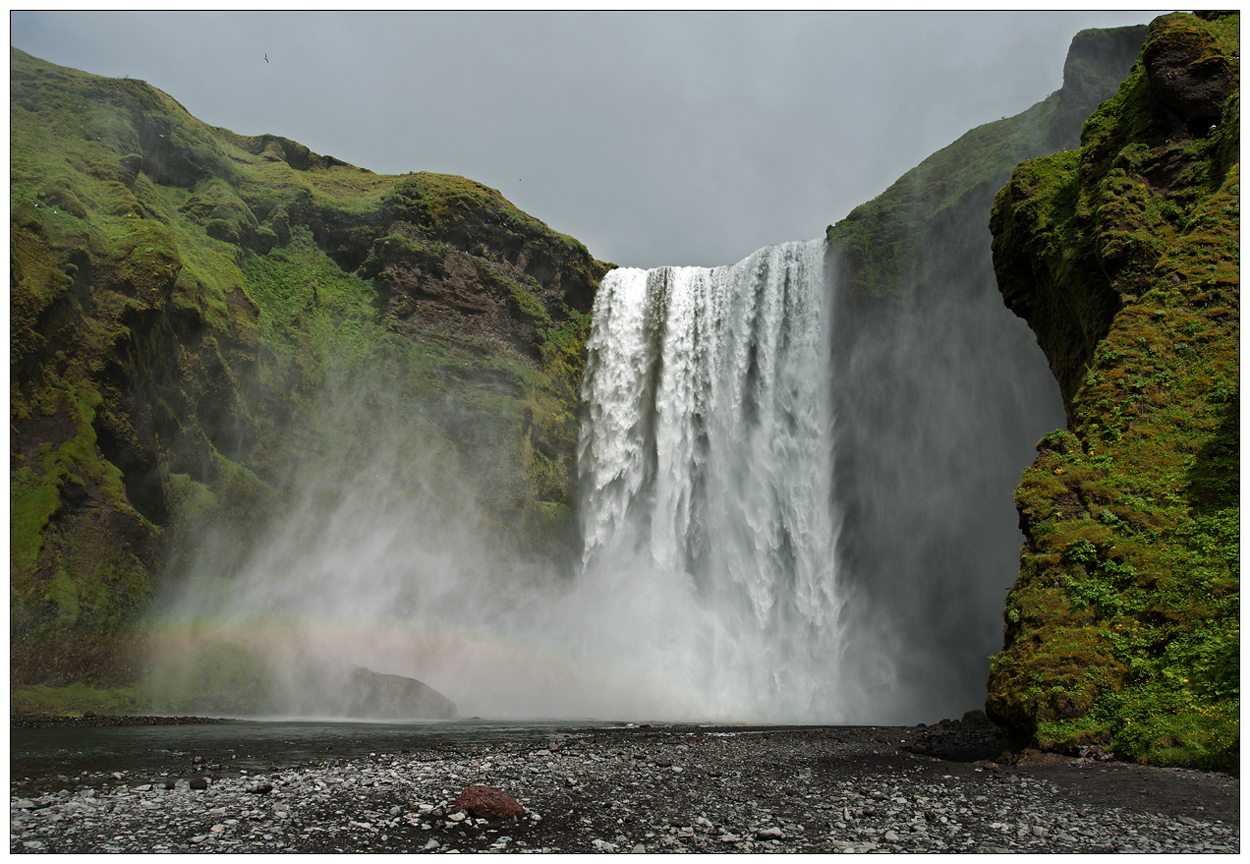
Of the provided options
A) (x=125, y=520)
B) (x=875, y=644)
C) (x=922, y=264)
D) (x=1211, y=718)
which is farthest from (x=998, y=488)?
(x=125, y=520)

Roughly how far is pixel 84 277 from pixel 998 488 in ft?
124

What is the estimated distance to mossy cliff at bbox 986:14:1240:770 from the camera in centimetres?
985

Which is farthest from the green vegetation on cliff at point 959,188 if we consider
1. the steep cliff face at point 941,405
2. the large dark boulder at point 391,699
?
the large dark boulder at point 391,699

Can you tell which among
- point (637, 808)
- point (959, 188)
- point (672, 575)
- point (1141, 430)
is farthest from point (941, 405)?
point (637, 808)

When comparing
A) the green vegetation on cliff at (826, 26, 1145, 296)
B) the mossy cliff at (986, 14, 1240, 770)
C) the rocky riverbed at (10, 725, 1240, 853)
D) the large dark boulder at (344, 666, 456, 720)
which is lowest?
the large dark boulder at (344, 666, 456, 720)

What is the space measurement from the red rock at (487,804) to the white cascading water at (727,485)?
22848mm

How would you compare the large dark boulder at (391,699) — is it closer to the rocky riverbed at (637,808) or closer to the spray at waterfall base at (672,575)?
the spray at waterfall base at (672,575)

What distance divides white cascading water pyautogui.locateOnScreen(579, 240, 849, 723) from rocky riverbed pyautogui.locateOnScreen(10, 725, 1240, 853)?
20.0 metres

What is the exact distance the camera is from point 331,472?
33312mm

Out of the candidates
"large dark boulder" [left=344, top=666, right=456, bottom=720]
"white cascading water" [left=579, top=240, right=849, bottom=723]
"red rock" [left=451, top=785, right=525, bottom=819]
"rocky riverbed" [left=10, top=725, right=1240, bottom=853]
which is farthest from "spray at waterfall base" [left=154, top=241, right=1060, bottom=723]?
"red rock" [left=451, top=785, right=525, bottom=819]

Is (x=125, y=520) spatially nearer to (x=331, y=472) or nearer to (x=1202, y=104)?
(x=331, y=472)

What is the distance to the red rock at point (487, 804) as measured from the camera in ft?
24.9

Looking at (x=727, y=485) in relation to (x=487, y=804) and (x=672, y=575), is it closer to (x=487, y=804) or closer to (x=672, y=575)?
(x=672, y=575)

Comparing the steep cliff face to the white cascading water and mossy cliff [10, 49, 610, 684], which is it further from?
mossy cliff [10, 49, 610, 684]
